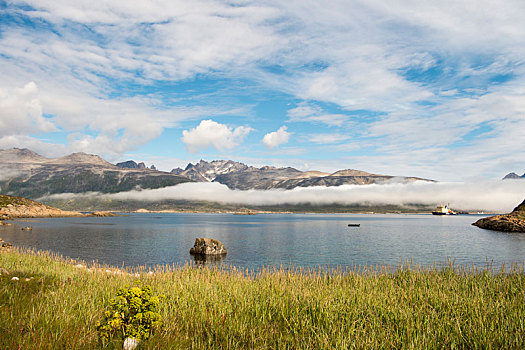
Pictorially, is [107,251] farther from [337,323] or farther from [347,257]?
[337,323]

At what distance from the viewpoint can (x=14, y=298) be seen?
12781 millimetres

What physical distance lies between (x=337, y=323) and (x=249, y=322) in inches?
134

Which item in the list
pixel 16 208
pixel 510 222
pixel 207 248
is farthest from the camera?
pixel 16 208

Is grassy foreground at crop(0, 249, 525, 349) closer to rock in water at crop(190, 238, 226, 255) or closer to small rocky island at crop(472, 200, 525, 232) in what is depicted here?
rock in water at crop(190, 238, 226, 255)

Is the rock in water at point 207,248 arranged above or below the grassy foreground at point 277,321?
below

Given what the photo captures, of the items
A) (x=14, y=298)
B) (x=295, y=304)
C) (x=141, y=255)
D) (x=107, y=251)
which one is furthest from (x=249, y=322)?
(x=107, y=251)

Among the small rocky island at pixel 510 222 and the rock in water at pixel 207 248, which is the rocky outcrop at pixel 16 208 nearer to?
the rock in water at pixel 207 248

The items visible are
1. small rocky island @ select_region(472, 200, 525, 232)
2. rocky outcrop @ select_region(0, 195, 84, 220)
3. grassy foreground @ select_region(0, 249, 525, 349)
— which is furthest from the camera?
rocky outcrop @ select_region(0, 195, 84, 220)

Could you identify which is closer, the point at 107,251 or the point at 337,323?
the point at 337,323

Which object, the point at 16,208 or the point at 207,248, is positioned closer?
the point at 207,248

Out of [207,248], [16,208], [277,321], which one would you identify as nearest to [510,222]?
[207,248]

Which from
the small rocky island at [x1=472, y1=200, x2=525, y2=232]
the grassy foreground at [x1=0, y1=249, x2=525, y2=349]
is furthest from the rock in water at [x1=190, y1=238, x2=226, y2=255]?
the small rocky island at [x1=472, y1=200, x2=525, y2=232]

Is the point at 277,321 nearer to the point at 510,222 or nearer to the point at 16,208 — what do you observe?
the point at 510,222

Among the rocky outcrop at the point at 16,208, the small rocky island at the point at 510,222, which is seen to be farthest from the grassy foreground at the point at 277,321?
the rocky outcrop at the point at 16,208
